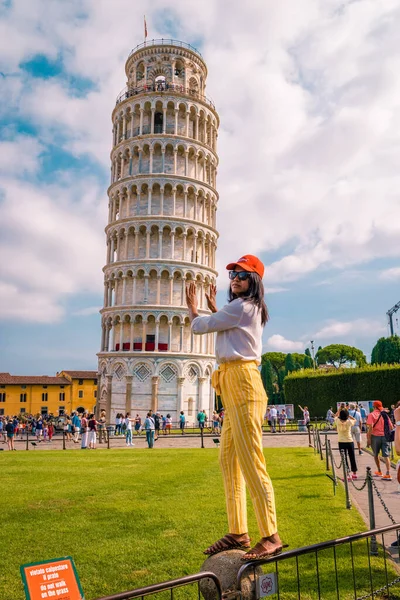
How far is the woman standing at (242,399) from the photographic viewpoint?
428cm

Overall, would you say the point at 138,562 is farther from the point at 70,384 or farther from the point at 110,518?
the point at 70,384

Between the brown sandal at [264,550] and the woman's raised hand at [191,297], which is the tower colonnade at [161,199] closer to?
the woman's raised hand at [191,297]

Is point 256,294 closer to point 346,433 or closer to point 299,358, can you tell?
point 346,433

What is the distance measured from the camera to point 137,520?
28.7 feet

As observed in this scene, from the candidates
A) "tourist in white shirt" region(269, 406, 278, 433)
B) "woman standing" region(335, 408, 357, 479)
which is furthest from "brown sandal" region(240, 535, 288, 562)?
"tourist in white shirt" region(269, 406, 278, 433)

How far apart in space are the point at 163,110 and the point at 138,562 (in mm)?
51902

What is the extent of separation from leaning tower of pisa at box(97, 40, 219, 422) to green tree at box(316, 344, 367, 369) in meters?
53.0

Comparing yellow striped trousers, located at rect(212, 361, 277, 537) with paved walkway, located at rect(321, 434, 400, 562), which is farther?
paved walkway, located at rect(321, 434, 400, 562)

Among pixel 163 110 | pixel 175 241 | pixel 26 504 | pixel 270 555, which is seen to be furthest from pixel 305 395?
pixel 270 555

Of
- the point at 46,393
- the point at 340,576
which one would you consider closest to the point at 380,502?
the point at 340,576

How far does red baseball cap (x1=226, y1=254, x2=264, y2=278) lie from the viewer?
15.9 ft

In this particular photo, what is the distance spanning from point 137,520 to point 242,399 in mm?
5574

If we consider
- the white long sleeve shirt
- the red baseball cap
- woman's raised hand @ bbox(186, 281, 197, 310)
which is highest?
the red baseball cap

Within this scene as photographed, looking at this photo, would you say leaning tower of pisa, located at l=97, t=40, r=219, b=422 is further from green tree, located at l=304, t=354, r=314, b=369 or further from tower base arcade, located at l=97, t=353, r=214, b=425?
green tree, located at l=304, t=354, r=314, b=369
